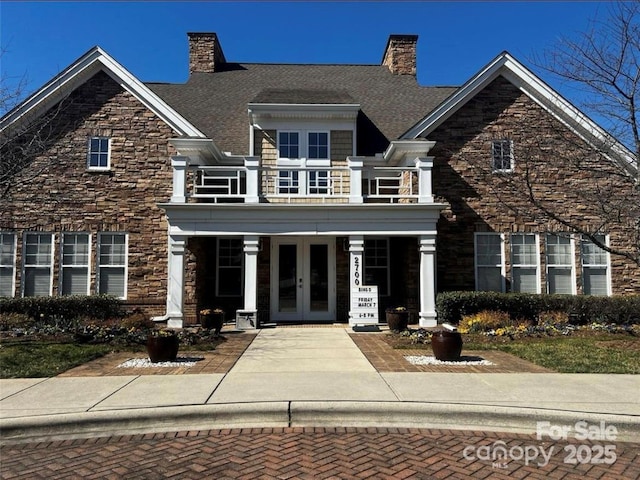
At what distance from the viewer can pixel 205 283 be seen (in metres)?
16.0

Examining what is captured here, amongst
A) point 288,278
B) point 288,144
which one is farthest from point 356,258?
point 288,144

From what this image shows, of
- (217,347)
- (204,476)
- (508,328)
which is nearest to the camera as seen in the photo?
(204,476)

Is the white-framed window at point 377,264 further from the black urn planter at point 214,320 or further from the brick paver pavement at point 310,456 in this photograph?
the brick paver pavement at point 310,456

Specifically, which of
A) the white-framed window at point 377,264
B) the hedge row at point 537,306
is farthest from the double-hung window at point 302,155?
the hedge row at point 537,306

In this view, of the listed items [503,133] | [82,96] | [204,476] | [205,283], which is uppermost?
[82,96]

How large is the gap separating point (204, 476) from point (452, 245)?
12.6 m

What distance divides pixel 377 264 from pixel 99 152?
9.99 metres

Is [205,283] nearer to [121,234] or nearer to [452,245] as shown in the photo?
[121,234]

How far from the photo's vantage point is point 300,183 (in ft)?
53.2

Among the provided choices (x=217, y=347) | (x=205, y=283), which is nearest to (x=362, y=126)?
(x=205, y=283)

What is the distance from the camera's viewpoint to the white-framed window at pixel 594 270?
624 inches

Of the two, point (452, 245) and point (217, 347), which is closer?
point (217, 347)

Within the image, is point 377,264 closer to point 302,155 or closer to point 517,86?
point 302,155

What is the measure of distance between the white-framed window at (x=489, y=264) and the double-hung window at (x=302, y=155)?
5.42 m
